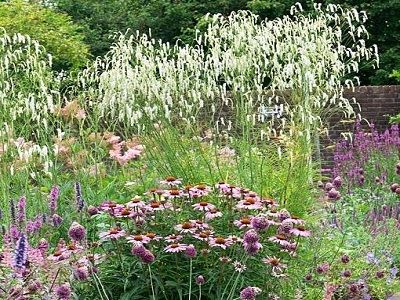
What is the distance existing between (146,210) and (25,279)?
0.70m

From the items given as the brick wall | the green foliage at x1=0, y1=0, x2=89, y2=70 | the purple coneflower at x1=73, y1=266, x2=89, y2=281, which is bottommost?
the brick wall

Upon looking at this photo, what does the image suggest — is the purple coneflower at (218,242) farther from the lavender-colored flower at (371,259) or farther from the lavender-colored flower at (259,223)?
the lavender-colored flower at (371,259)

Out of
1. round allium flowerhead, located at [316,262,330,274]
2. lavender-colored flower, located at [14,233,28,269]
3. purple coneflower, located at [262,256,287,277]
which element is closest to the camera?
lavender-colored flower, located at [14,233,28,269]

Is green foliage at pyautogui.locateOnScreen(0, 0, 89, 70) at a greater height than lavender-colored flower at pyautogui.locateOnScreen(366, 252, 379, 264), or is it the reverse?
green foliage at pyautogui.locateOnScreen(0, 0, 89, 70)

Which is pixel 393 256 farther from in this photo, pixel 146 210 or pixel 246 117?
pixel 146 210

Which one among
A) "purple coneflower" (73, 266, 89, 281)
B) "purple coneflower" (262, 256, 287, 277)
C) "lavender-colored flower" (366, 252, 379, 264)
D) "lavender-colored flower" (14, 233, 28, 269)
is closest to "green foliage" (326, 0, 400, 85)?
"lavender-colored flower" (366, 252, 379, 264)

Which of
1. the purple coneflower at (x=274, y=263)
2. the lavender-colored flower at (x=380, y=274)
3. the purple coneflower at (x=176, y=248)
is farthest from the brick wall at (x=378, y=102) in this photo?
the purple coneflower at (x=176, y=248)

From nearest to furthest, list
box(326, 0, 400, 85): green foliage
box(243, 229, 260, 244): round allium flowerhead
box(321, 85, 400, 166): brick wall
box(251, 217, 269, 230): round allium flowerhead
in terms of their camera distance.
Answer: box(243, 229, 260, 244): round allium flowerhead < box(251, 217, 269, 230): round allium flowerhead < box(321, 85, 400, 166): brick wall < box(326, 0, 400, 85): green foliage

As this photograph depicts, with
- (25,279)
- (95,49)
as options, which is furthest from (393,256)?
(95,49)

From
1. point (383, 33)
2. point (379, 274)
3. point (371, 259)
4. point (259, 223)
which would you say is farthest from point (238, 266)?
point (383, 33)

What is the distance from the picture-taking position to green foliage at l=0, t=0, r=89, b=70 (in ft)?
42.1

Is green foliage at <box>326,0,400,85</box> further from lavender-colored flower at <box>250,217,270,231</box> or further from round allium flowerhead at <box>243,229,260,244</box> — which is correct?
round allium flowerhead at <box>243,229,260,244</box>

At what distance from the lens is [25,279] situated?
3191mm

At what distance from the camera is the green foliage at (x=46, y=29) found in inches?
505
